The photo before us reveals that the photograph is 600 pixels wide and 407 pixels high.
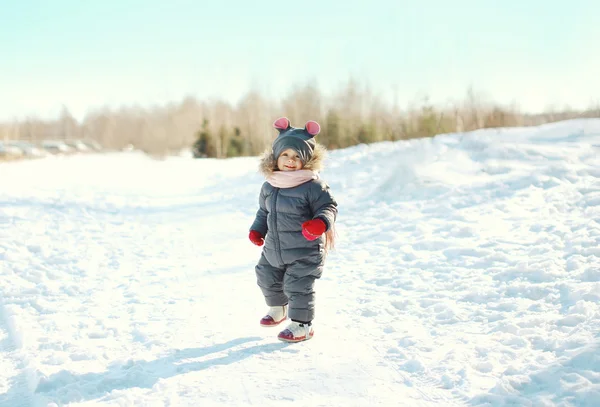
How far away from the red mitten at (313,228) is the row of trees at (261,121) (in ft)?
36.4

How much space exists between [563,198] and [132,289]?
5.27 metres

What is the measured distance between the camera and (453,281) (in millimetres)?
5168

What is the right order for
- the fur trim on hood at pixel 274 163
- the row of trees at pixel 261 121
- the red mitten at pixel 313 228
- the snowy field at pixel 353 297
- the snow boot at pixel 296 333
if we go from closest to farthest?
the snowy field at pixel 353 297, the red mitten at pixel 313 228, the snow boot at pixel 296 333, the fur trim on hood at pixel 274 163, the row of trees at pixel 261 121

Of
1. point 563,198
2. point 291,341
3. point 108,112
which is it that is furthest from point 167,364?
point 108,112

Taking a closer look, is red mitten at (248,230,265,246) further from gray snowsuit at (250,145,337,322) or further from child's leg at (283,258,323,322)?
child's leg at (283,258,323,322)

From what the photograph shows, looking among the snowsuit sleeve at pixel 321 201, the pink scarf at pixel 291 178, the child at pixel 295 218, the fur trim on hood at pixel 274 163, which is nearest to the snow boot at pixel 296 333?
the child at pixel 295 218

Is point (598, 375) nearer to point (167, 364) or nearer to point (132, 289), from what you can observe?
point (167, 364)

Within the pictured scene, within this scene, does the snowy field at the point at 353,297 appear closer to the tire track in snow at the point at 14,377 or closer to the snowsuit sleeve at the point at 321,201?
the tire track in snow at the point at 14,377

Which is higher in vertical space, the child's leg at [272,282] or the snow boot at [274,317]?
the child's leg at [272,282]

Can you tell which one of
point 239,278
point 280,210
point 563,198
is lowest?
point 239,278

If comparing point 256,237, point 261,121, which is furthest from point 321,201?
point 261,121

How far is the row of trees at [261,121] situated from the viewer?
17.5 m

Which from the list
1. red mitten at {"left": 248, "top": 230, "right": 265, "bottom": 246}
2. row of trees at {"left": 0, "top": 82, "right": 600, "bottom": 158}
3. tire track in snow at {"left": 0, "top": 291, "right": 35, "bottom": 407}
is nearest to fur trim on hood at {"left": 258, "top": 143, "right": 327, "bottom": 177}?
red mitten at {"left": 248, "top": 230, "right": 265, "bottom": 246}

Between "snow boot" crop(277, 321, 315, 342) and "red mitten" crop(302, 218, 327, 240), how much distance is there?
2.19ft
